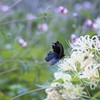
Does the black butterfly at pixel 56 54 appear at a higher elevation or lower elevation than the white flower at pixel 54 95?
higher

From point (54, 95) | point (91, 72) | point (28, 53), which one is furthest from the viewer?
point (28, 53)

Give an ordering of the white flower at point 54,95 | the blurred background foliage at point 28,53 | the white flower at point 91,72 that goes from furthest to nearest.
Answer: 1. the blurred background foliage at point 28,53
2. the white flower at point 54,95
3. the white flower at point 91,72

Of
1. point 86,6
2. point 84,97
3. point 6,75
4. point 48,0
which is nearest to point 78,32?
point 6,75

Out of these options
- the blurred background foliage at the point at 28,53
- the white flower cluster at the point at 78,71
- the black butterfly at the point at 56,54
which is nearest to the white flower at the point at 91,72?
the white flower cluster at the point at 78,71

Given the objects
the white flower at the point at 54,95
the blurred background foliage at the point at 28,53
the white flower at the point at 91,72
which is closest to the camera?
the white flower at the point at 91,72

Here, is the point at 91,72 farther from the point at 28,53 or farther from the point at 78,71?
the point at 28,53

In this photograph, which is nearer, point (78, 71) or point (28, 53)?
point (78, 71)

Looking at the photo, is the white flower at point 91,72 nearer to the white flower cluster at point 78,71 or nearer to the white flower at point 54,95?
the white flower cluster at point 78,71

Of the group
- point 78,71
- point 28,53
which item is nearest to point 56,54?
point 78,71

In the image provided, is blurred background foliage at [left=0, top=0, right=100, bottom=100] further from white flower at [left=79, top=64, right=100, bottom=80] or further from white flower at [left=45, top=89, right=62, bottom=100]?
white flower at [left=79, top=64, right=100, bottom=80]
